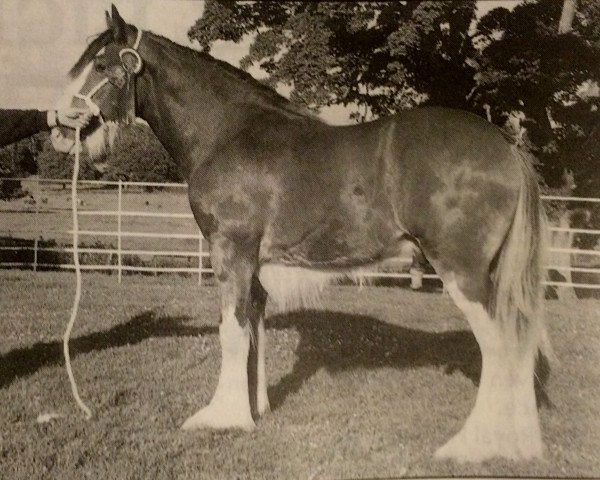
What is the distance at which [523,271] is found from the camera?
1902mm

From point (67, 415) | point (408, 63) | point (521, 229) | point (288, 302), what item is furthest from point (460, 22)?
point (67, 415)

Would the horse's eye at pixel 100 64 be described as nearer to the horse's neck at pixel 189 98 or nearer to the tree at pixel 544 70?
the horse's neck at pixel 189 98

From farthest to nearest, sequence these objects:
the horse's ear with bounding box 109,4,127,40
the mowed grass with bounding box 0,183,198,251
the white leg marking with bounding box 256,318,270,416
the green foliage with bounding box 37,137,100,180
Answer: the mowed grass with bounding box 0,183,198,251, the green foliage with bounding box 37,137,100,180, the white leg marking with bounding box 256,318,270,416, the horse's ear with bounding box 109,4,127,40

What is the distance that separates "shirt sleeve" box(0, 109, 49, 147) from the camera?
76.0 inches

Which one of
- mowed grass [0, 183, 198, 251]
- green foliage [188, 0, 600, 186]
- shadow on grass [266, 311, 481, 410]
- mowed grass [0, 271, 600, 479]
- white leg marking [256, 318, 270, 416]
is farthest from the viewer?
shadow on grass [266, 311, 481, 410]

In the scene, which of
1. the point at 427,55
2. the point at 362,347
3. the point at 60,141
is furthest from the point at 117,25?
the point at 362,347

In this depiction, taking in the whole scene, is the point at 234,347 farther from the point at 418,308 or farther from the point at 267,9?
the point at 418,308

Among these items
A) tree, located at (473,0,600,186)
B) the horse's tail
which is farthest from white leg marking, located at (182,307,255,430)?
tree, located at (473,0,600,186)

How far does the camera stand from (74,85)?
6.65ft

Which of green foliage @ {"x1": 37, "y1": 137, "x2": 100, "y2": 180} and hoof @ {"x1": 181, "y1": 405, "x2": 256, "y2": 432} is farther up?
green foliage @ {"x1": 37, "y1": 137, "x2": 100, "y2": 180}

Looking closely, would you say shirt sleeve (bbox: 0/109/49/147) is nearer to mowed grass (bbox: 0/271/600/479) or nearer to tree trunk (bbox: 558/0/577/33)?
mowed grass (bbox: 0/271/600/479)

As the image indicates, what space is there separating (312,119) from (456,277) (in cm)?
75

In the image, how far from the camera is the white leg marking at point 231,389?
2.03 m

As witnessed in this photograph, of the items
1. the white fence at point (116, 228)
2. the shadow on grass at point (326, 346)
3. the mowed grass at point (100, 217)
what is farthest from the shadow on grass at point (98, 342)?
the mowed grass at point (100, 217)
